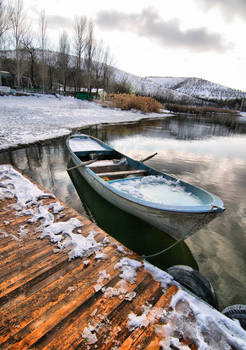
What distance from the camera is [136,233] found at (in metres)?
4.08

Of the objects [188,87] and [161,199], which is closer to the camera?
[161,199]

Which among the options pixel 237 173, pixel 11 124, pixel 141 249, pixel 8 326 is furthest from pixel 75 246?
pixel 11 124

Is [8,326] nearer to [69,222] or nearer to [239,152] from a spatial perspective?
[69,222]

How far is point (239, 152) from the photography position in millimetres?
11547

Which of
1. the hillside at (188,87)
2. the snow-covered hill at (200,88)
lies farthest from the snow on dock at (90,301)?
the snow-covered hill at (200,88)

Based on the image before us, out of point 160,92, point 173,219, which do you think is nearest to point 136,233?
point 173,219

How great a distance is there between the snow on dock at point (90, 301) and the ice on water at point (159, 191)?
1.36m

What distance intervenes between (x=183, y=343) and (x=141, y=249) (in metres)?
2.04

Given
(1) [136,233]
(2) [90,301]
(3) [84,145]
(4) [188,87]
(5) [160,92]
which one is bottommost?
(1) [136,233]

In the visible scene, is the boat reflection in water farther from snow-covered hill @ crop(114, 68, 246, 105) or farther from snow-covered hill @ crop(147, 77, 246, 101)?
snow-covered hill @ crop(147, 77, 246, 101)

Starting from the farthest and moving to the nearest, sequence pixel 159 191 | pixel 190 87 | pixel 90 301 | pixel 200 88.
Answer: pixel 190 87, pixel 200 88, pixel 159 191, pixel 90 301

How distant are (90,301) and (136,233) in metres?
2.25

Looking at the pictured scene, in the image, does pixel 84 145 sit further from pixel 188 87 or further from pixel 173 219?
pixel 188 87

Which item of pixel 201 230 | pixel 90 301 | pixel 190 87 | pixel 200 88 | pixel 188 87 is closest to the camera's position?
pixel 90 301
